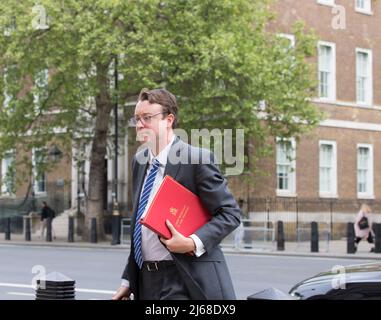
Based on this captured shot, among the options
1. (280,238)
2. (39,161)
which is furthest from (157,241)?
(39,161)

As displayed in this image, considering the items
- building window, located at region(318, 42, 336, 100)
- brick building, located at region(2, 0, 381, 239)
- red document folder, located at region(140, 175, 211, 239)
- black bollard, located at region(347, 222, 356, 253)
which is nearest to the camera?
red document folder, located at region(140, 175, 211, 239)

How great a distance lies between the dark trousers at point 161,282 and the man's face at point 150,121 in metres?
0.75

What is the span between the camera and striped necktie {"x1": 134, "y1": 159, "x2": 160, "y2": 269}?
211 inches

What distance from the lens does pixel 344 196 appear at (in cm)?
4041

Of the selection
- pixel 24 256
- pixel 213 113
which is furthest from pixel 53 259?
pixel 213 113

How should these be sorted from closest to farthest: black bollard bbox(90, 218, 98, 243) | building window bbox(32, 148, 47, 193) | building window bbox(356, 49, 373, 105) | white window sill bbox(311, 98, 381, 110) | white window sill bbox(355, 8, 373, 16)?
black bollard bbox(90, 218, 98, 243) < building window bbox(32, 148, 47, 193) < white window sill bbox(311, 98, 381, 110) < white window sill bbox(355, 8, 373, 16) < building window bbox(356, 49, 373, 105)

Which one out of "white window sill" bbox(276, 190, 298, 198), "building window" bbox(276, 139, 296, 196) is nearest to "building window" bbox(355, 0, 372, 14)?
"building window" bbox(276, 139, 296, 196)

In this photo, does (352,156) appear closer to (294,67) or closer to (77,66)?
(294,67)

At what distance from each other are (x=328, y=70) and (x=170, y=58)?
36.4 feet

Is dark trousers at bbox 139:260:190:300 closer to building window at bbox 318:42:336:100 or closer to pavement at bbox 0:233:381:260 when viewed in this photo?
pavement at bbox 0:233:381:260

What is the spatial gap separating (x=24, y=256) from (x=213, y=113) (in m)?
8.89

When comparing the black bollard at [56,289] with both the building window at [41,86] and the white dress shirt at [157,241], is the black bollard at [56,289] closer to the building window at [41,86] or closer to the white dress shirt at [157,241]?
the white dress shirt at [157,241]

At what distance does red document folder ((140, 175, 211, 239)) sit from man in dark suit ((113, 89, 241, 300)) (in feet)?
0.11

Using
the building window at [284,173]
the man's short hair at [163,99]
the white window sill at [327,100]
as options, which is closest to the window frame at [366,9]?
the white window sill at [327,100]
